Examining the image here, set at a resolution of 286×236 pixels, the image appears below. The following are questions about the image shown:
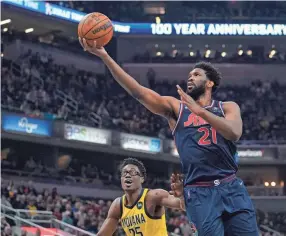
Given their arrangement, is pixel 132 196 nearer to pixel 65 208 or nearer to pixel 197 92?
pixel 197 92

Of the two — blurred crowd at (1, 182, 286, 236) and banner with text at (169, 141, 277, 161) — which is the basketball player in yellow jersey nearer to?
blurred crowd at (1, 182, 286, 236)

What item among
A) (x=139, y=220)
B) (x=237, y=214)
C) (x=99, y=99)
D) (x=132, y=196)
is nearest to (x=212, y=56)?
(x=99, y=99)

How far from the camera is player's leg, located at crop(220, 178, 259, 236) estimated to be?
564 cm

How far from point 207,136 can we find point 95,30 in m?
1.27

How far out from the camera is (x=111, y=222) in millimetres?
7641

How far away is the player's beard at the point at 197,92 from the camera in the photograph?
19.5ft

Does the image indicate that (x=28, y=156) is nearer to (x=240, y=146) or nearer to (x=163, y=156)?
(x=163, y=156)

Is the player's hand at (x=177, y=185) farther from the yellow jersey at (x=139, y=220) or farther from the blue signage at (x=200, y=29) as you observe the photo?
the blue signage at (x=200, y=29)

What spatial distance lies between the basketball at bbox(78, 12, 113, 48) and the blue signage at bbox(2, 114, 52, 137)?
23149 millimetres

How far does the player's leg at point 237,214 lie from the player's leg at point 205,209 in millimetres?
64

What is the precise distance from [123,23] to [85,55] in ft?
10.0

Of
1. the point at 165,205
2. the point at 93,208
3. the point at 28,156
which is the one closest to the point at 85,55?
the point at 28,156

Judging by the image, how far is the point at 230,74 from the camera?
140ft

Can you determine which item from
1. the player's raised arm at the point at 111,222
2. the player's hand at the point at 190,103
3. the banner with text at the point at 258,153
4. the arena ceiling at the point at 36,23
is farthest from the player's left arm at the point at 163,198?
the banner with text at the point at 258,153
